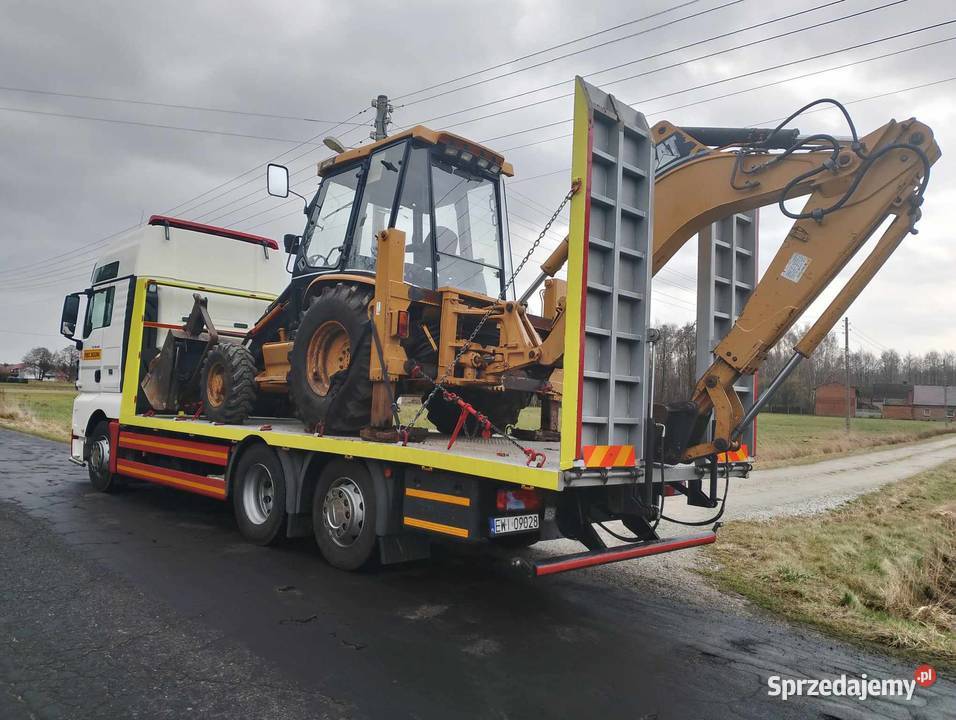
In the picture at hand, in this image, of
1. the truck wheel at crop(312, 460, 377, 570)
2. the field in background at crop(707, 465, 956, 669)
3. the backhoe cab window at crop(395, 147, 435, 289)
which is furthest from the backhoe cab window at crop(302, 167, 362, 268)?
the field in background at crop(707, 465, 956, 669)

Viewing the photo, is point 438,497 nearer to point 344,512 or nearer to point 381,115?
A: point 344,512

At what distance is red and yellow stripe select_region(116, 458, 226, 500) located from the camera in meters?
7.69

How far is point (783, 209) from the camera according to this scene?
4852 mm

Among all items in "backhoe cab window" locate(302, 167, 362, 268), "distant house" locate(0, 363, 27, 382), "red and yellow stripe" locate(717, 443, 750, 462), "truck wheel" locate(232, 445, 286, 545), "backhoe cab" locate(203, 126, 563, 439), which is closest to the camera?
"red and yellow stripe" locate(717, 443, 750, 462)

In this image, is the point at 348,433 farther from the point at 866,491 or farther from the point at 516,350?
the point at 866,491

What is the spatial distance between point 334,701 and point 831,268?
13.1 ft

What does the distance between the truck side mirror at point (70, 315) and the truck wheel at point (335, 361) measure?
611cm

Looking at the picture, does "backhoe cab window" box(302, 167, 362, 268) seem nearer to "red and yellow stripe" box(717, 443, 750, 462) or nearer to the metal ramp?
the metal ramp

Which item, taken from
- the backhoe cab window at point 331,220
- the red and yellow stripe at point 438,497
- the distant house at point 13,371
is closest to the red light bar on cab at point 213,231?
the backhoe cab window at point 331,220

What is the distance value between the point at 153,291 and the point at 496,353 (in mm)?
6022

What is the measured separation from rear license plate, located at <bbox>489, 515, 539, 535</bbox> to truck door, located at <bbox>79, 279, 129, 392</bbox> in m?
7.44

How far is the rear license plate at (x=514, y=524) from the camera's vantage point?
4672 mm

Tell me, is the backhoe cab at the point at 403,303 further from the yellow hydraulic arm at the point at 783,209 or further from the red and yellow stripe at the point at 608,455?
the yellow hydraulic arm at the point at 783,209

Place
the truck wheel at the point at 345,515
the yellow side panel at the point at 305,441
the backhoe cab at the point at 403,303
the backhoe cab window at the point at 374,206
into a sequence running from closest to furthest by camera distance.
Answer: the yellow side panel at the point at 305,441, the truck wheel at the point at 345,515, the backhoe cab at the point at 403,303, the backhoe cab window at the point at 374,206
